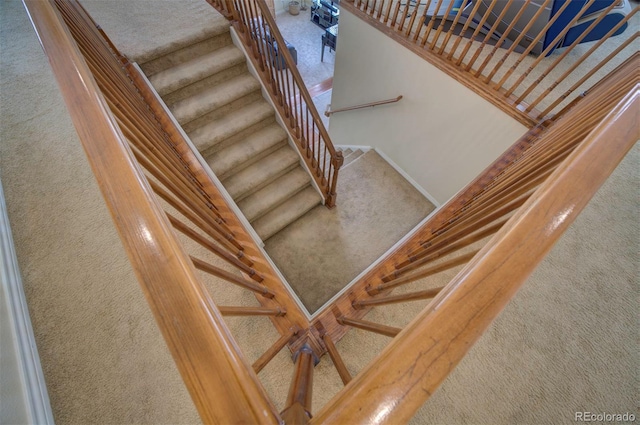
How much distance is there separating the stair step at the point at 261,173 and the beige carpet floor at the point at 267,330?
101 centimetres

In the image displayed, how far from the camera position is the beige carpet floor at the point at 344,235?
8.24 feet

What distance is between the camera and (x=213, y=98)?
244 centimetres

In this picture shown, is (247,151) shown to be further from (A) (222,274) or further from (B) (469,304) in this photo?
(B) (469,304)

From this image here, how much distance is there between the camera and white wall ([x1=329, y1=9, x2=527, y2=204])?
2.55 m

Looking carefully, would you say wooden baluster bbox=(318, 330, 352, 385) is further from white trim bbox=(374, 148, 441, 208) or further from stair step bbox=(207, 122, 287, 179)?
white trim bbox=(374, 148, 441, 208)

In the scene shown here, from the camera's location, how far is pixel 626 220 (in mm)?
1751

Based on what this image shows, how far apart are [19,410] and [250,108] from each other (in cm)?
233

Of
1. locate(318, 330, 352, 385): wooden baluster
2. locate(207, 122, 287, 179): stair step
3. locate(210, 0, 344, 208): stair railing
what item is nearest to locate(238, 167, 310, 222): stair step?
locate(210, 0, 344, 208): stair railing

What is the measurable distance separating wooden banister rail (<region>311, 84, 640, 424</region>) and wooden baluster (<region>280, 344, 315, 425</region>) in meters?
0.12

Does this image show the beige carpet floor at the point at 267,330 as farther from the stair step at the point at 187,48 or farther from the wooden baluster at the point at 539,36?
the wooden baluster at the point at 539,36

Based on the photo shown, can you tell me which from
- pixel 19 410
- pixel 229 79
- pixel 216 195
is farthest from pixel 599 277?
pixel 229 79

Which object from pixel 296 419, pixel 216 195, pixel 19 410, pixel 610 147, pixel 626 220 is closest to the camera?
pixel 296 419

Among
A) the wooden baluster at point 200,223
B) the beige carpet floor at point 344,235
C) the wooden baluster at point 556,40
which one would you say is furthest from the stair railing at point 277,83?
the wooden baluster at point 556,40

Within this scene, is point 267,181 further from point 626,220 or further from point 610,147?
point 626,220
